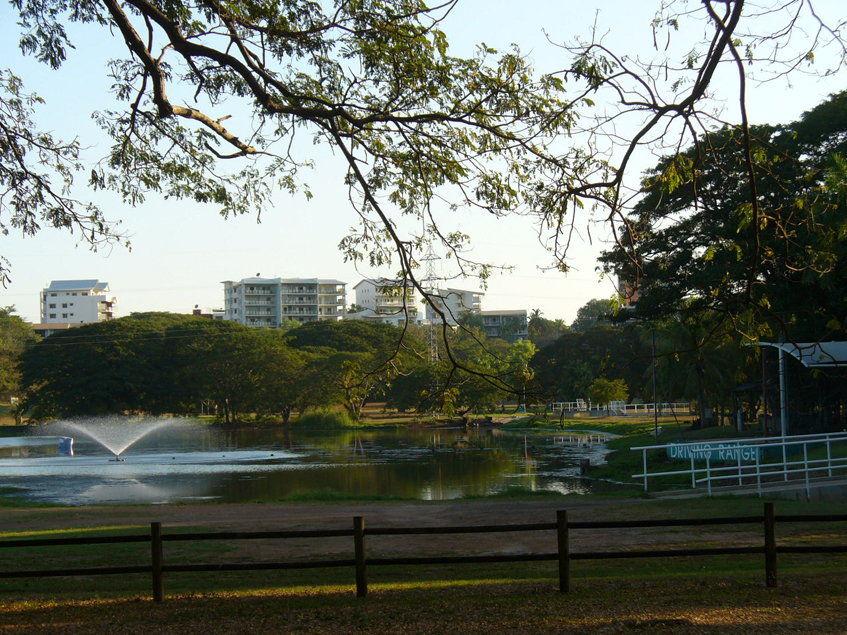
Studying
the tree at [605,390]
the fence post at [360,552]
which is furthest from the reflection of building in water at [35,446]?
the tree at [605,390]

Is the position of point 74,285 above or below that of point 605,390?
above

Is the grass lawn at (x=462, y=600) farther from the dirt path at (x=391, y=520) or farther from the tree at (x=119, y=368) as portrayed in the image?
the tree at (x=119, y=368)

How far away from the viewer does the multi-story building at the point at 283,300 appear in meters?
143

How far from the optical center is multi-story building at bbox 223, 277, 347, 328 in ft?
468

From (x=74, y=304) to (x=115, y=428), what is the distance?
97092 mm

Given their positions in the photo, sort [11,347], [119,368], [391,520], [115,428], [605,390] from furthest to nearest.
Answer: [11,347], [119,368], [605,390], [115,428], [391,520]

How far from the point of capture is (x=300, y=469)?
3409 centimetres

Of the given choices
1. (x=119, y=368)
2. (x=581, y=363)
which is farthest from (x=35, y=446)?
(x=581, y=363)

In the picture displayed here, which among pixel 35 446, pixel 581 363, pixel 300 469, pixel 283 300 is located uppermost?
pixel 283 300

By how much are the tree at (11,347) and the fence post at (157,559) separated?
72022mm

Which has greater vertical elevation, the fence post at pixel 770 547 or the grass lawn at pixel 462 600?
the fence post at pixel 770 547

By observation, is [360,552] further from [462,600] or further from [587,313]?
[587,313]

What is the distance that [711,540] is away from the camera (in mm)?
12781

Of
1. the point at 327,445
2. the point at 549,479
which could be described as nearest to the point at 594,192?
the point at 549,479
